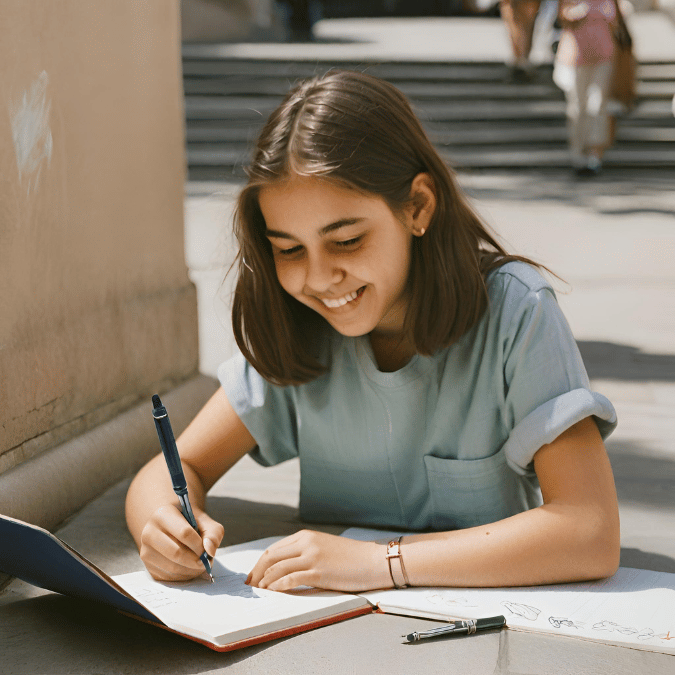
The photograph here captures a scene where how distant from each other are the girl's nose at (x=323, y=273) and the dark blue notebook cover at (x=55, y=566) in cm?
68

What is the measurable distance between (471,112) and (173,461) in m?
9.44

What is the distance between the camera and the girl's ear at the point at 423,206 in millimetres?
2025

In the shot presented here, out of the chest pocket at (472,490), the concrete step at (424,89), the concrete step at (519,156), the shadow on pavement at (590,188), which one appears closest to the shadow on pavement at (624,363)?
the chest pocket at (472,490)

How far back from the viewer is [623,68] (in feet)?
31.6

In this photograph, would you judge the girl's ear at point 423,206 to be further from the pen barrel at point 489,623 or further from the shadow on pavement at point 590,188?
A: the shadow on pavement at point 590,188

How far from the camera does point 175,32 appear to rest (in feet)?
11.4

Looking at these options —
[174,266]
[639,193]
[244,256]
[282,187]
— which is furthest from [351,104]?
[639,193]

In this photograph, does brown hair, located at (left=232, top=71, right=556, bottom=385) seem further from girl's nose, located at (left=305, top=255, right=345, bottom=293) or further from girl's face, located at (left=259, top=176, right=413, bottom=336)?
girl's nose, located at (left=305, top=255, right=345, bottom=293)

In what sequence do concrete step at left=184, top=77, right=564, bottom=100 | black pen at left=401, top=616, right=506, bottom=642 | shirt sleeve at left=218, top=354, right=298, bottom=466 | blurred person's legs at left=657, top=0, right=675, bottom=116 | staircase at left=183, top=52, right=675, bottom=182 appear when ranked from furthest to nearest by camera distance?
blurred person's legs at left=657, top=0, right=675, bottom=116, concrete step at left=184, top=77, right=564, bottom=100, staircase at left=183, top=52, right=675, bottom=182, shirt sleeve at left=218, top=354, right=298, bottom=466, black pen at left=401, top=616, right=506, bottom=642

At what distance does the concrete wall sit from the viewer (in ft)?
7.72

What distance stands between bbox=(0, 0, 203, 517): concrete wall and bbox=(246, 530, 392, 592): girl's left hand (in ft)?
2.53

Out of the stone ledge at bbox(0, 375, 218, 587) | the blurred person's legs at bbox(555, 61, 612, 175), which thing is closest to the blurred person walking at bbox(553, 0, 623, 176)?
the blurred person's legs at bbox(555, 61, 612, 175)

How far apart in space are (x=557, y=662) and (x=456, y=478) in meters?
0.56

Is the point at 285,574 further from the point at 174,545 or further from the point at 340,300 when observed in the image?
the point at 340,300
